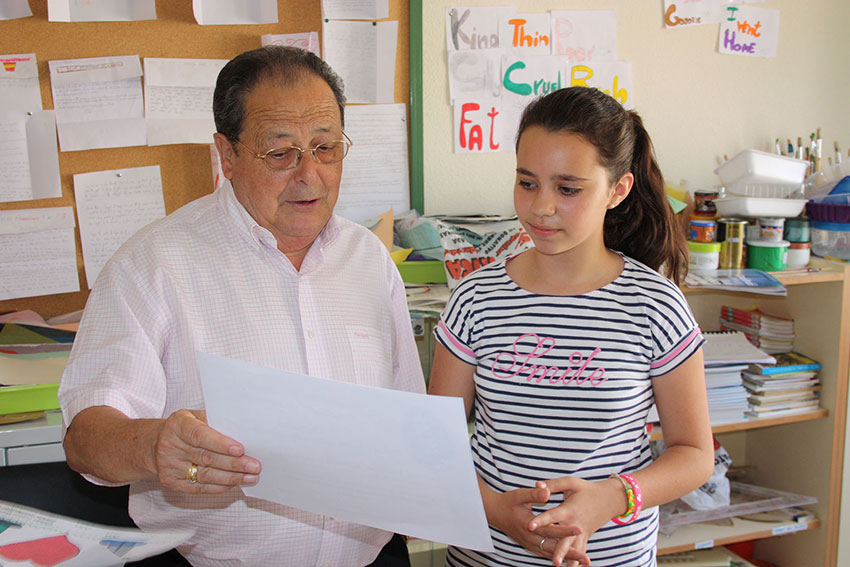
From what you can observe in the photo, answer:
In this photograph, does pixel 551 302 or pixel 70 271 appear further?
pixel 70 271

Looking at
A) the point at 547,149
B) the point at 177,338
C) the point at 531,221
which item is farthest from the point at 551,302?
the point at 177,338

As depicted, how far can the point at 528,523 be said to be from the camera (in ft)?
3.01

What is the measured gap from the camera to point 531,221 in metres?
1.07

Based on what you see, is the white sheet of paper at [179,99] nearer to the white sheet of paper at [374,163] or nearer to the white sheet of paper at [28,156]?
the white sheet of paper at [28,156]

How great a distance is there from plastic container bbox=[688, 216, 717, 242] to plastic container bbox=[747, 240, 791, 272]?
0.13m

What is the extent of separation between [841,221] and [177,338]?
5.95 ft

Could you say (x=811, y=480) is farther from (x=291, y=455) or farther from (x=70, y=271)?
(x=70, y=271)

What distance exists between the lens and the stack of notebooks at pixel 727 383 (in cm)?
199

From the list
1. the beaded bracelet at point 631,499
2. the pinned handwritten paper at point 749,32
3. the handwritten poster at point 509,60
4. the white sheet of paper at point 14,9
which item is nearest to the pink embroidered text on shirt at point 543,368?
the beaded bracelet at point 631,499

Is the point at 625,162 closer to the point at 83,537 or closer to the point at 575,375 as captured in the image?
the point at 575,375

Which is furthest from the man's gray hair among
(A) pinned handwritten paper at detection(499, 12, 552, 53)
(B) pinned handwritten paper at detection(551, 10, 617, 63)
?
(B) pinned handwritten paper at detection(551, 10, 617, 63)

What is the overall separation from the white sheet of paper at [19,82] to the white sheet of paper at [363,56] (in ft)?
2.43

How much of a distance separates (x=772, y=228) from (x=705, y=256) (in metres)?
0.21

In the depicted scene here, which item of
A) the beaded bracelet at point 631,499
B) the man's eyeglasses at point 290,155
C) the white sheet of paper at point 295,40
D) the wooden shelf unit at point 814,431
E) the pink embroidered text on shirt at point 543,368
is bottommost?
the wooden shelf unit at point 814,431
